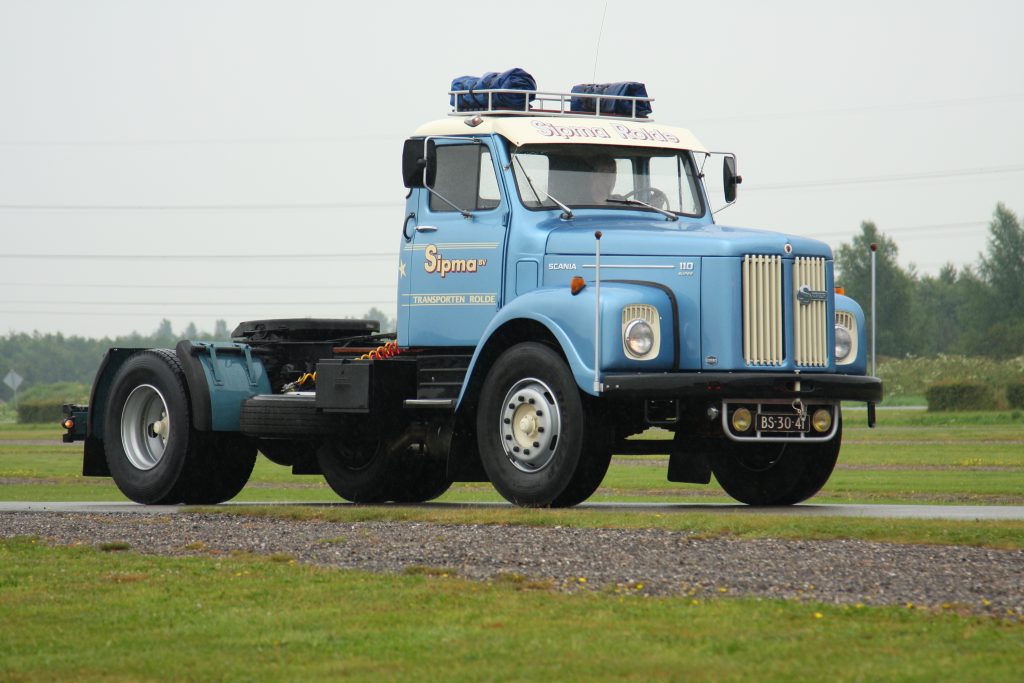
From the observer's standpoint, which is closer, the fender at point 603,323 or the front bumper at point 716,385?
the front bumper at point 716,385

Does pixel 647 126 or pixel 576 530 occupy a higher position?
pixel 647 126

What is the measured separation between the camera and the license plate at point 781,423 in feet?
49.2

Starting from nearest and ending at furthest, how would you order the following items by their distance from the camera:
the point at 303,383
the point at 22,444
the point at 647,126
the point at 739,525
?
the point at 739,525 → the point at 647,126 → the point at 303,383 → the point at 22,444

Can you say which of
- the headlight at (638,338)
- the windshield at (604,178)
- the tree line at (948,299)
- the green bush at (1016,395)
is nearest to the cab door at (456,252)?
the windshield at (604,178)

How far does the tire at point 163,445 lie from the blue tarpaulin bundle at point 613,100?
478cm

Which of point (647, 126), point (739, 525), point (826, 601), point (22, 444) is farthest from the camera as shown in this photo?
point (22, 444)

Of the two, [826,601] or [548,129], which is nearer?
[826,601]

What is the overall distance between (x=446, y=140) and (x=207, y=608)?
7.76 metres

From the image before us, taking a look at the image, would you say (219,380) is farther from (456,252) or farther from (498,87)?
(498,87)

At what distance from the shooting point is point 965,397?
64188mm

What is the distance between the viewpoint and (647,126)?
55.9ft

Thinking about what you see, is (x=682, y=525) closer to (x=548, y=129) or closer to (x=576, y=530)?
(x=576, y=530)

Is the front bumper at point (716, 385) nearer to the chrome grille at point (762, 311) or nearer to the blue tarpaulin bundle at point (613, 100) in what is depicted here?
the chrome grille at point (762, 311)

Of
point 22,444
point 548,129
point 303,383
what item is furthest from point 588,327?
point 22,444
